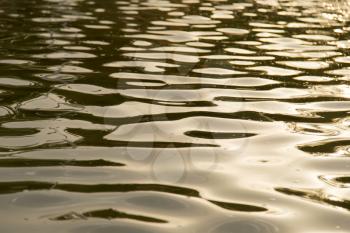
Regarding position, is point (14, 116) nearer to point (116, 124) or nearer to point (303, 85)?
point (116, 124)

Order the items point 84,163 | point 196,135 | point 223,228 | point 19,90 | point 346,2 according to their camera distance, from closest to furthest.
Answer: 1. point 223,228
2. point 84,163
3. point 196,135
4. point 19,90
5. point 346,2

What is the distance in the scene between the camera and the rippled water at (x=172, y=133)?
2498 mm

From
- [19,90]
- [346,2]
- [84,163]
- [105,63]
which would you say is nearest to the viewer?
[84,163]

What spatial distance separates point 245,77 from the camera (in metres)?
5.17

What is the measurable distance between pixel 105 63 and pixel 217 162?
2.77 metres

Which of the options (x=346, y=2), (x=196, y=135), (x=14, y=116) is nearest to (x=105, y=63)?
(x=14, y=116)

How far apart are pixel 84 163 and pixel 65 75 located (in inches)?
83.8

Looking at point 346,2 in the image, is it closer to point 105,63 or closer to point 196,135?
point 105,63

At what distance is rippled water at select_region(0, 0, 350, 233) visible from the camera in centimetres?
250

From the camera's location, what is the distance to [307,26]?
27.7ft

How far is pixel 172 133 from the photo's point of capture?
3568mm

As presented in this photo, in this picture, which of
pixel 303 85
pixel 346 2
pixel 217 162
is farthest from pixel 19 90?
pixel 346 2

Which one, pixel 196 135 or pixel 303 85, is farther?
pixel 303 85

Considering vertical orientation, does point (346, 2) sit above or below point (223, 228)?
above
